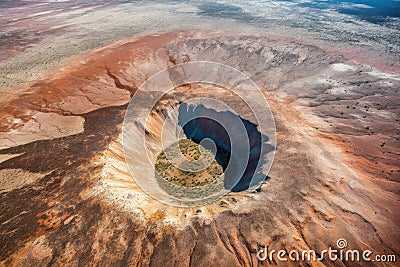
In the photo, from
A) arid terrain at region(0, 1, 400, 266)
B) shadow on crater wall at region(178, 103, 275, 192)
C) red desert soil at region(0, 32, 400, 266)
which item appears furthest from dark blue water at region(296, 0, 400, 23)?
shadow on crater wall at region(178, 103, 275, 192)

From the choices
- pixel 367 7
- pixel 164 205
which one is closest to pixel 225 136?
pixel 164 205

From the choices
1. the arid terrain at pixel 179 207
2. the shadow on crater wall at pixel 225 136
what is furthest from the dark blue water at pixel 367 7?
the shadow on crater wall at pixel 225 136

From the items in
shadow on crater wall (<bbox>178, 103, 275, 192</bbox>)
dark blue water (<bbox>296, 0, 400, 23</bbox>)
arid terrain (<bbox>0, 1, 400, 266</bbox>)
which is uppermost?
dark blue water (<bbox>296, 0, 400, 23</bbox>)

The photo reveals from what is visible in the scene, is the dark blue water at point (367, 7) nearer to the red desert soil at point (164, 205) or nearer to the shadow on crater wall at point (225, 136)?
the red desert soil at point (164, 205)

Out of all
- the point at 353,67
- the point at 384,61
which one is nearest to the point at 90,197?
the point at 353,67

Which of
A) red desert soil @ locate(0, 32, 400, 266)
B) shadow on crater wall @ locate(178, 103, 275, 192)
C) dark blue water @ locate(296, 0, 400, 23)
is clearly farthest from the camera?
dark blue water @ locate(296, 0, 400, 23)

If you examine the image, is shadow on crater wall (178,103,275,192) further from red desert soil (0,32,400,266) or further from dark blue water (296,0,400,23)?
dark blue water (296,0,400,23)
